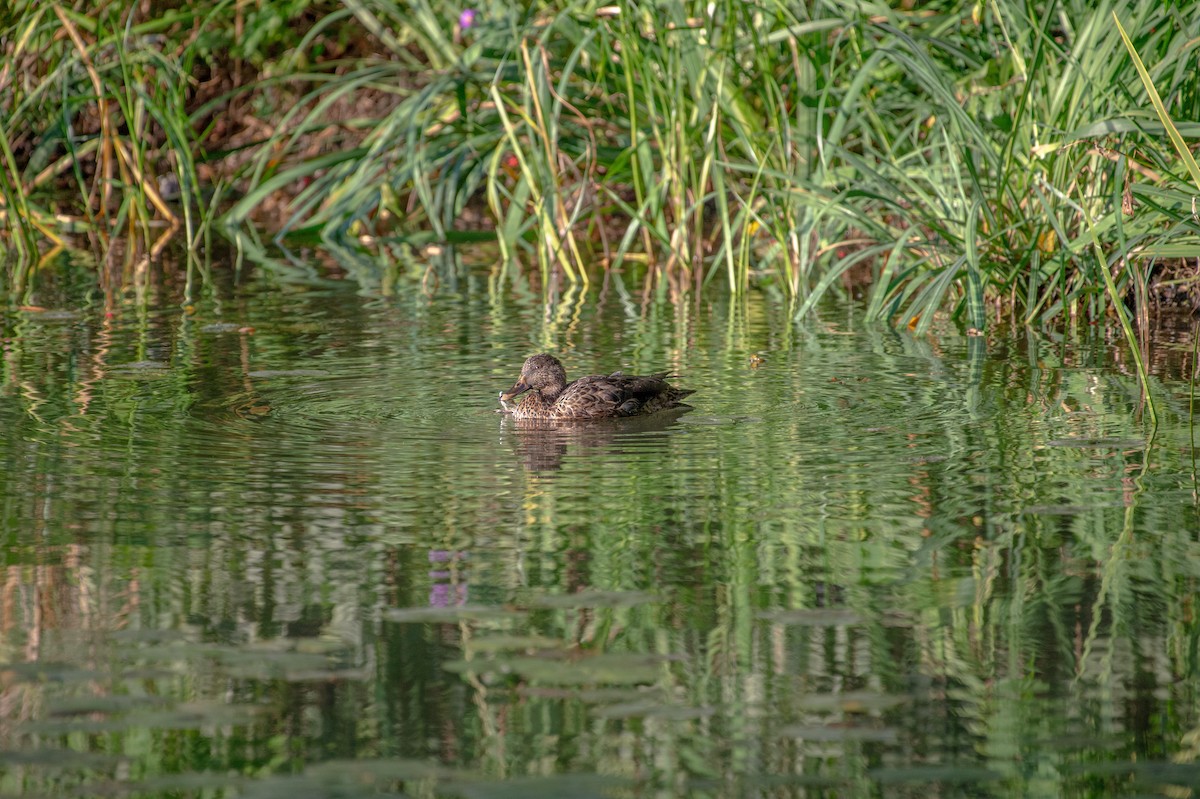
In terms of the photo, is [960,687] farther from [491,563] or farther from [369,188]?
[369,188]

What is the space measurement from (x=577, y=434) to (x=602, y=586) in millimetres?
2189

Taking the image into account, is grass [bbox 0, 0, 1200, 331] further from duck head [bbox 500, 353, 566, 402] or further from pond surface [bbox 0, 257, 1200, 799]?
duck head [bbox 500, 353, 566, 402]

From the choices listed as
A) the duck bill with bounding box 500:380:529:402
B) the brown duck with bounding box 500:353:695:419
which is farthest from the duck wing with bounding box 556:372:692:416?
the duck bill with bounding box 500:380:529:402

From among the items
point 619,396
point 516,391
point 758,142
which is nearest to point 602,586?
point 619,396

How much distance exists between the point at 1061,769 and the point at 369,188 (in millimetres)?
9257

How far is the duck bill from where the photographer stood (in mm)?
6500

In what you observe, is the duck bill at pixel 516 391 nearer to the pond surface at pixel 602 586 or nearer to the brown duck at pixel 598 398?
the brown duck at pixel 598 398

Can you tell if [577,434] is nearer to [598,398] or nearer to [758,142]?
[598,398]

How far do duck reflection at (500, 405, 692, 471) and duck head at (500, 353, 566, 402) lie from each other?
0.58ft

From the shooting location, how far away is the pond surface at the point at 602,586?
3.18m

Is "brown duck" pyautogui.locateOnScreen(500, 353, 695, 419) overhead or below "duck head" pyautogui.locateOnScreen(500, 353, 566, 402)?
below

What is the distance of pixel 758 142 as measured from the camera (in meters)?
9.94

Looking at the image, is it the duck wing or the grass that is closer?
the duck wing

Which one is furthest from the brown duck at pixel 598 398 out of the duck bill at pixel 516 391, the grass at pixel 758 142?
the grass at pixel 758 142
